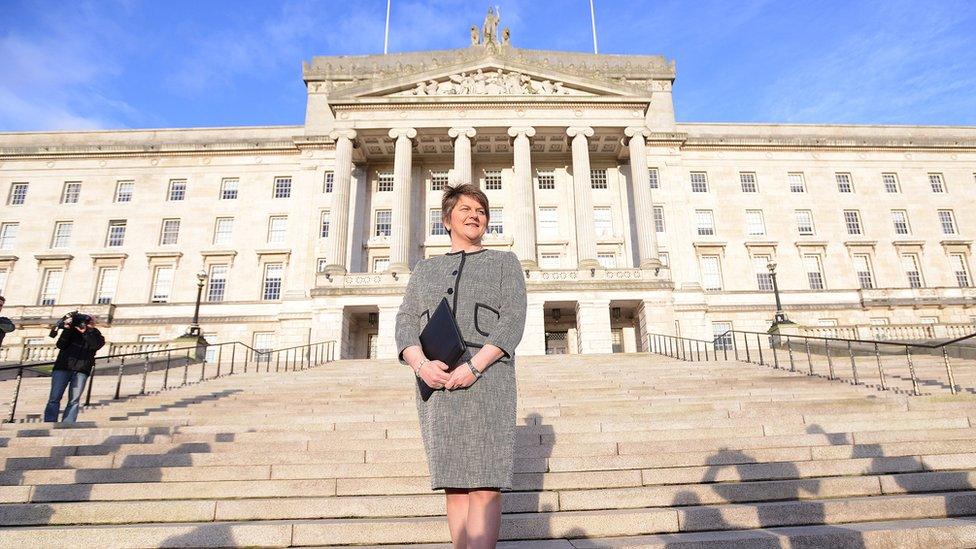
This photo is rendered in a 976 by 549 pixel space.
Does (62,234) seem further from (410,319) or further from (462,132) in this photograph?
(410,319)

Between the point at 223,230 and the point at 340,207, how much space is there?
11.4 metres

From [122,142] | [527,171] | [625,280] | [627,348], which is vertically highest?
[122,142]

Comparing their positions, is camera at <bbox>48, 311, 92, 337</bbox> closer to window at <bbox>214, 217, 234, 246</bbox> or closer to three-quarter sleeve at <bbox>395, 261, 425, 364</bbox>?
three-quarter sleeve at <bbox>395, 261, 425, 364</bbox>

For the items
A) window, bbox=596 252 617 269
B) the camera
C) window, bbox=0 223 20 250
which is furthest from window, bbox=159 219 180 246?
window, bbox=596 252 617 269

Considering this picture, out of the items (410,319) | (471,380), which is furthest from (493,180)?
(471,380)

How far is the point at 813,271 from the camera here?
3488cm

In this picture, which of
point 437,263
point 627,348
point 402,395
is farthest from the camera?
point 627,348

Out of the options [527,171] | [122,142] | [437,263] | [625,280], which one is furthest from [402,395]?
[122,142]

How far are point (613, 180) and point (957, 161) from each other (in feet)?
90.5

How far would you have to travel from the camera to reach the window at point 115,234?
35.2m

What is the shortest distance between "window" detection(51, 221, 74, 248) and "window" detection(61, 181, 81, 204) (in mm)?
1785

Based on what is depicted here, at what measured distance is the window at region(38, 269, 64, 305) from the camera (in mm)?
33812

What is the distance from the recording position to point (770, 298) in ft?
110

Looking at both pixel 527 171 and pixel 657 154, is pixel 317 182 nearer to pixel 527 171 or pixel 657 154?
pixel 527 171
